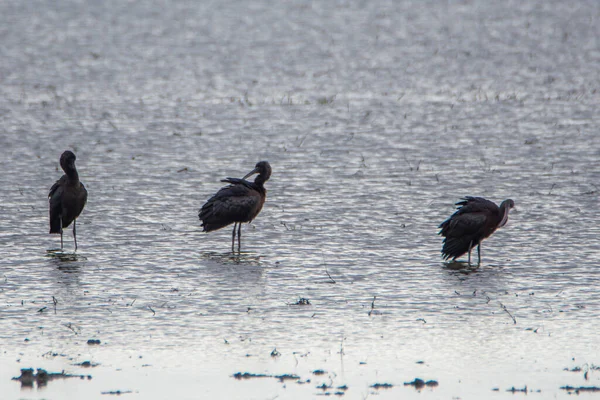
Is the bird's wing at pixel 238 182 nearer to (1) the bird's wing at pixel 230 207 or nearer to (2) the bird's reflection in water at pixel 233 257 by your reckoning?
(1) the bird's wing at pixel 230 207

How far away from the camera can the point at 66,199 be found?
14.7 meters

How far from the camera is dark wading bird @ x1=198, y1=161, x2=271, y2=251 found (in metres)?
14.8

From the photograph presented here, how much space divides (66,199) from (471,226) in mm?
5721

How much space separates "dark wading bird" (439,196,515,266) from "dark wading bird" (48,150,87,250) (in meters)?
5.17

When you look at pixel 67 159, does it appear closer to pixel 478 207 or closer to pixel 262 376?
pixel 478 207

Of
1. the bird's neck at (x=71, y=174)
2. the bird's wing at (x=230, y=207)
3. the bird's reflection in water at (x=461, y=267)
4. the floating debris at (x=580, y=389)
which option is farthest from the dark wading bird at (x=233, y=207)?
the floating debris at (x=580, y=389)

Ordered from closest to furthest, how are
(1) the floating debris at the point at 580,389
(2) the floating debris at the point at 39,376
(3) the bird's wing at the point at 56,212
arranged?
(1) the floating debris at the point at 580,389 → (2) the floating debris at the point at 39,376 → (3) the bird's wing at the point at 56,212

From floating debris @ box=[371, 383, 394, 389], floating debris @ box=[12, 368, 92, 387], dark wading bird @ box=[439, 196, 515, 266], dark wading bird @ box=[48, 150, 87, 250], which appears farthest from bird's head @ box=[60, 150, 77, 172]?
floating debris @ box=[371, 383, 394, 389]

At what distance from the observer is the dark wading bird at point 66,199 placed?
14633 millimetres

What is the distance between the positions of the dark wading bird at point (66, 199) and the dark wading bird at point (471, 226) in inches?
203

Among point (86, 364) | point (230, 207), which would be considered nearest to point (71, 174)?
point (230, 207)

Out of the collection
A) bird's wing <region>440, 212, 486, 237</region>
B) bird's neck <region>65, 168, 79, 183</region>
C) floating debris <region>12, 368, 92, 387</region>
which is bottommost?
floating debris <region>12, 368, 92, 387</region>

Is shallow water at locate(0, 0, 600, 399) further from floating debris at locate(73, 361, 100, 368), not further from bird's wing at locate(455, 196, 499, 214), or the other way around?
bird's wing at locate(455, 196, 499, 214)

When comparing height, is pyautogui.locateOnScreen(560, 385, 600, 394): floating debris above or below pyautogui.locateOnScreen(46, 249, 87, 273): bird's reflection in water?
below
